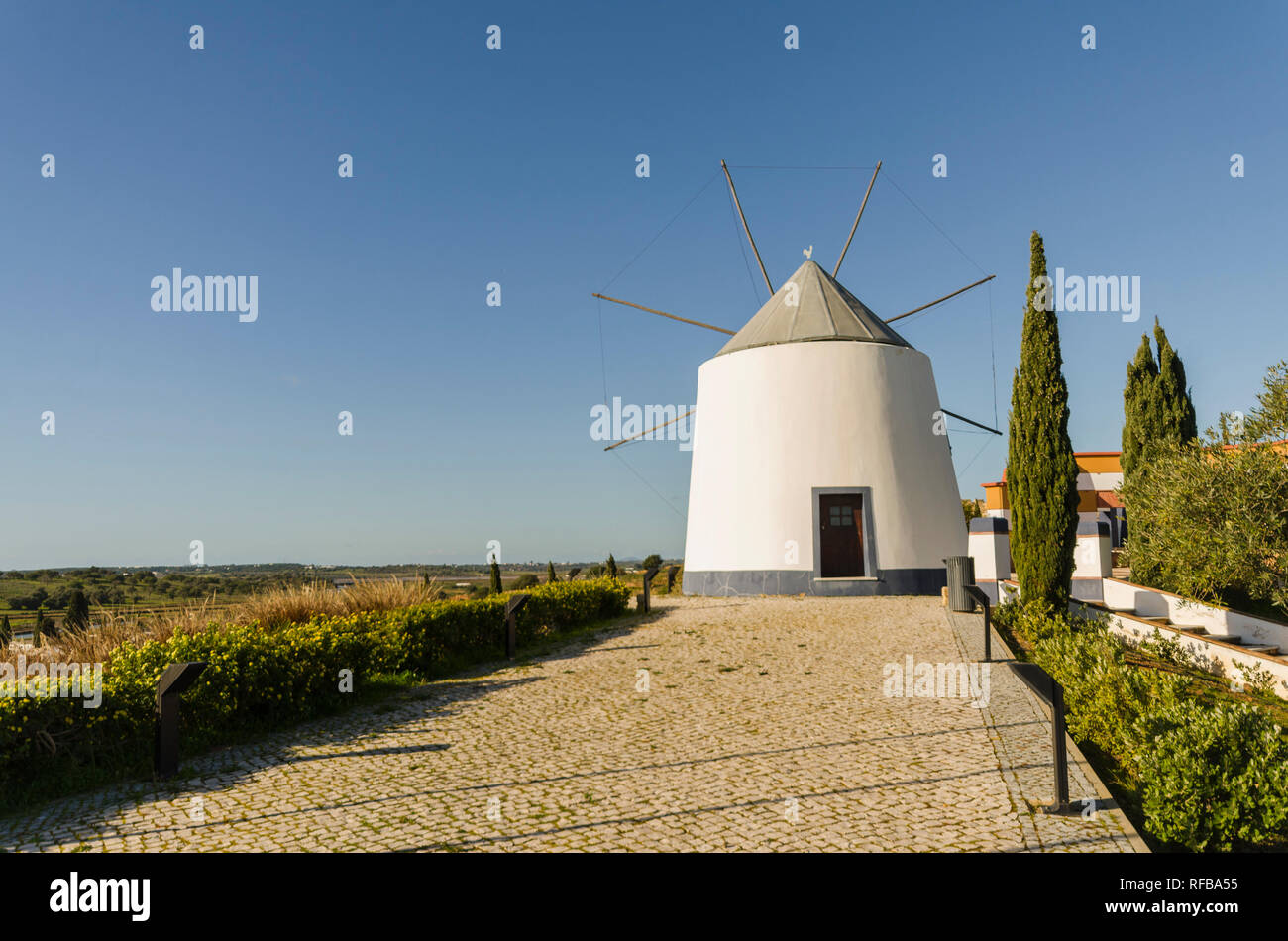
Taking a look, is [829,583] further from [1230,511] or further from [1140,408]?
[1140,408]

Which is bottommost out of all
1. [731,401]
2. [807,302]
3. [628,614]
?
[628,614]

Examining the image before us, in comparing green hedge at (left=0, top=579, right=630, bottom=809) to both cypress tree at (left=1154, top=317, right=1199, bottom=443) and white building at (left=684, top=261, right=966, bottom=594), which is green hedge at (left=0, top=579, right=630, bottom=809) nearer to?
white building at (left=684, top=261, right=966, bottom=594)

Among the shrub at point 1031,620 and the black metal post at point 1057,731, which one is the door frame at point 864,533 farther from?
the black metal post at point 1057,731

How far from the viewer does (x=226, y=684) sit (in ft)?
24.8

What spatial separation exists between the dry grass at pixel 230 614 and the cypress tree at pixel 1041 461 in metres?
11.6

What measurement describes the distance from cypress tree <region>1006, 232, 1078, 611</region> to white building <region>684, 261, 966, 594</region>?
427 cm

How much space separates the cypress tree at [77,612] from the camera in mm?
9341

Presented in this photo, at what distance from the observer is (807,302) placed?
72.2 ft
